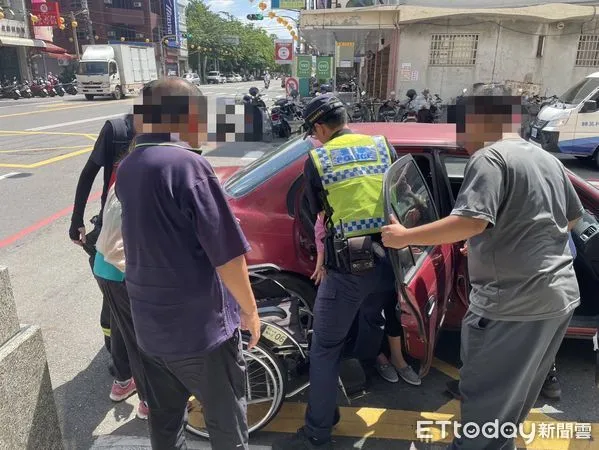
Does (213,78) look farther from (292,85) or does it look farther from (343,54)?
(292,85)

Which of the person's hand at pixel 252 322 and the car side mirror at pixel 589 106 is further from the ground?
the car side mirror at pixel 589 106

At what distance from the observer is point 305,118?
2.26 m

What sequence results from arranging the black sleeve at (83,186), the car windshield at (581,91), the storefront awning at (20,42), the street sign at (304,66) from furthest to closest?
the storefront awning at (20,42) < the street sign at (304,66) < the car windshield at (581,91) < the black sleeve at (83,186)

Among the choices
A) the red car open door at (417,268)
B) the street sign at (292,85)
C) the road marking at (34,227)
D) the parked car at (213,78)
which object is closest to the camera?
the red car open door at (417,268)

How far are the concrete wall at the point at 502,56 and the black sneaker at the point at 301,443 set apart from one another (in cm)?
1370

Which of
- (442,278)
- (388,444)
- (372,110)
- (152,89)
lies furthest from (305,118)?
(372,110)

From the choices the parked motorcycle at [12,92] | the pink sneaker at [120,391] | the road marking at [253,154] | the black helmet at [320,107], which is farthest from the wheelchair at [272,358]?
the parked motorcycle at [12,92]

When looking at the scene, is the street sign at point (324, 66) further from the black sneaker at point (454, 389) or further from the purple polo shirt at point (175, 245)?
the purple polo shirt at point (175, 245)

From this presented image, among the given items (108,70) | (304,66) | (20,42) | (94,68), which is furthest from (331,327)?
(20,42)

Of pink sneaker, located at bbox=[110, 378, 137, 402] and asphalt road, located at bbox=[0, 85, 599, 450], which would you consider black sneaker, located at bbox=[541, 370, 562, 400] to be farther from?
pink sneaker, located at bbox=[110, 378, 137, 402]

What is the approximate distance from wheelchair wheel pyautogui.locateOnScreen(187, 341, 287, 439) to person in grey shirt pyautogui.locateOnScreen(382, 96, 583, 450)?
948 mm

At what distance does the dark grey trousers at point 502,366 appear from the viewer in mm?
1813

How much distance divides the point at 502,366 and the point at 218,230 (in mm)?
1266

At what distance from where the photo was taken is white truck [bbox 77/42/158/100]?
85.3ft
